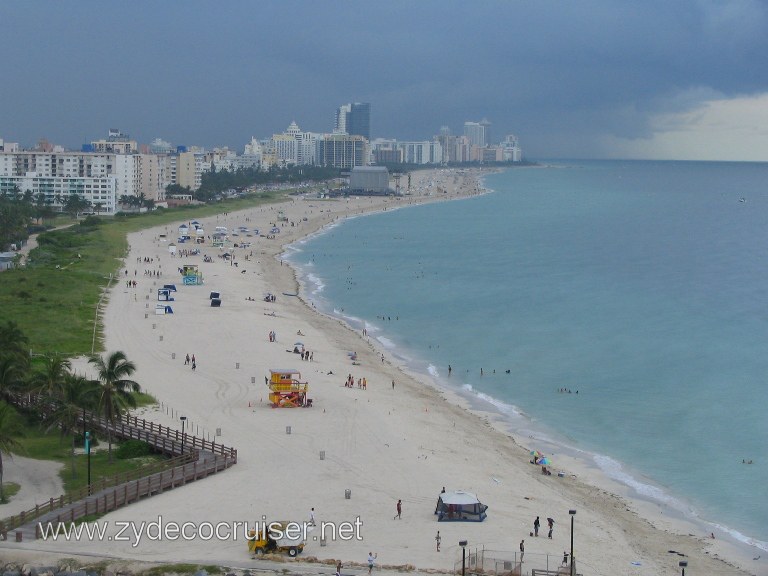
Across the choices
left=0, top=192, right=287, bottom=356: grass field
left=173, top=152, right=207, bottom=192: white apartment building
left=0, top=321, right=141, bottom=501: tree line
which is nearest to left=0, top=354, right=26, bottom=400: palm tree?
left=0, top=321, right=141, bottom=501: tree line

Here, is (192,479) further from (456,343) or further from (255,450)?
(456,343)

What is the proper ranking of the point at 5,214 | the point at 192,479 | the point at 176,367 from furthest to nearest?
the point at 5,214 < the point at 176,367 < the point at 192,479

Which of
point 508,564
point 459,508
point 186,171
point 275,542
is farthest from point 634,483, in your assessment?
point 186,171

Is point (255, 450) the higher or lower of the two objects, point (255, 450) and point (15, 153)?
the lower

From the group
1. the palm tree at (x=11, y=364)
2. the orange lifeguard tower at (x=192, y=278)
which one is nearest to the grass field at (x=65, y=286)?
the orange lifeguard tower at (x=192, y=278)

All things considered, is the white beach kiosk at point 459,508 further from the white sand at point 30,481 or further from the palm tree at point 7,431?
the palm tree at point 7,431

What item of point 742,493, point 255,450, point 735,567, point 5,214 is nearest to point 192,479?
point 255,450

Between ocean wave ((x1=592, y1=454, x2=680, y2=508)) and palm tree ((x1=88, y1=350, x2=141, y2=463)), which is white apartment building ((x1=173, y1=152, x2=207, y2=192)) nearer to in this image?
ocean wave ((x1=592, y1=454, x2=680, y2=508))
